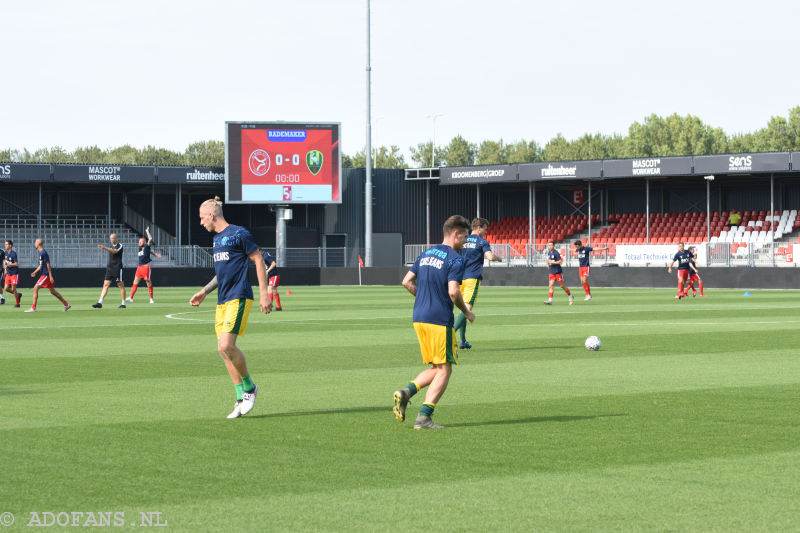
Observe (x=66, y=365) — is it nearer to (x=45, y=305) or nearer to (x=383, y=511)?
(x=383, y=511)

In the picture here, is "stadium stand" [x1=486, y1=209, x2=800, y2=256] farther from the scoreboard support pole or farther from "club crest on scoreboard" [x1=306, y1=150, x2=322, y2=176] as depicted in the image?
the scoreboard support pole

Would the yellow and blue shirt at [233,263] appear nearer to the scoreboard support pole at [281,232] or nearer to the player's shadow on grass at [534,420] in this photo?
the player's shadow on grass at [534,420]

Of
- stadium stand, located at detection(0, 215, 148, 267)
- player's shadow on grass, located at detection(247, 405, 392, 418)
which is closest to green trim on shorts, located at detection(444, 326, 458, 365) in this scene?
player's shadow on grass, located at detection(247, 405, 392, 418)

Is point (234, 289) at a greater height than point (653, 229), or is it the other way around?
point (653, 229)

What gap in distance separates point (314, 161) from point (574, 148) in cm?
10060

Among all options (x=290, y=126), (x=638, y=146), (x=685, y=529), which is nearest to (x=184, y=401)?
(x=685, y=529)

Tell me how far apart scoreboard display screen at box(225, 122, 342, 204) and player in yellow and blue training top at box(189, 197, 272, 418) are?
51106 millimetres

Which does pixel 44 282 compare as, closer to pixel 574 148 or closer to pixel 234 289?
pixel 234 289

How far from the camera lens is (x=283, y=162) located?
62.1 meters

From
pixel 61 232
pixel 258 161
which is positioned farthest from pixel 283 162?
pixel 61 232

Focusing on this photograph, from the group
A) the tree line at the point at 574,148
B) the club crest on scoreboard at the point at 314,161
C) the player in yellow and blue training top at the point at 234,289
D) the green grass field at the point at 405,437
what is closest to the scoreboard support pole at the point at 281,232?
the club crest on scoreboard at the point at 314,161

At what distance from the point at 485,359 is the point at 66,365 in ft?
19.3

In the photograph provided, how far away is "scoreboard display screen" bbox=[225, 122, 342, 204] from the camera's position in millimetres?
61875

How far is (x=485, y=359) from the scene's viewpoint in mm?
16859
